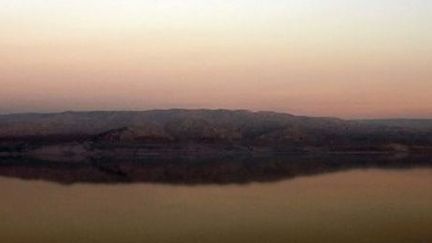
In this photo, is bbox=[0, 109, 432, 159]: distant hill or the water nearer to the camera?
the water

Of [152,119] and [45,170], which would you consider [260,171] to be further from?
[152,119]

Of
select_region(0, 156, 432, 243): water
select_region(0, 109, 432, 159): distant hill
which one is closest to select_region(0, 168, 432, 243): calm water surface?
select_region(0, 156, 432, 243): water

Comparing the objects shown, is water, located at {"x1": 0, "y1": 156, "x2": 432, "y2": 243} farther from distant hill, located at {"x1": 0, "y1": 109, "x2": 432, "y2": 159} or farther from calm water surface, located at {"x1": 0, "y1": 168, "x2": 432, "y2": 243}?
distant hill, located at {"x1": 0, "y1": 109, "x2": 432, "y2": 159}

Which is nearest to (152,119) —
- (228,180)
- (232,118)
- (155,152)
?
(232,118)

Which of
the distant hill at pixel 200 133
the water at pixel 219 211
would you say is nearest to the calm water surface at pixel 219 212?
the water at pixel 219 211

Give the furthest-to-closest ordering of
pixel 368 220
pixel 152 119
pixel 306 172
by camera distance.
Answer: pixel 152 119 < pixel 306 172 < pixel 368 220


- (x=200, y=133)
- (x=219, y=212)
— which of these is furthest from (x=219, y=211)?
(x=200, y=133)
